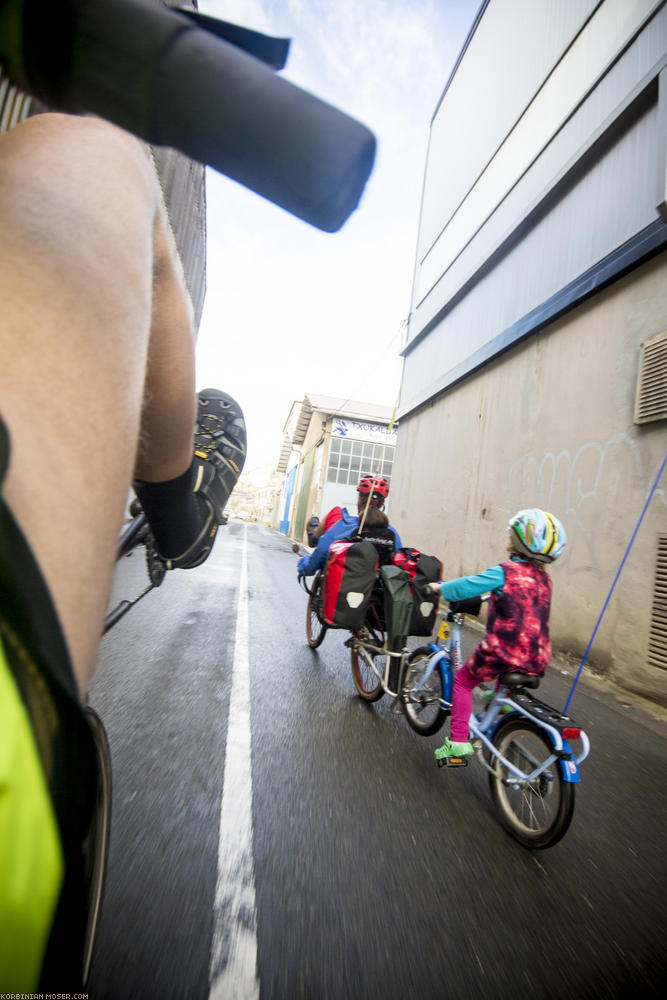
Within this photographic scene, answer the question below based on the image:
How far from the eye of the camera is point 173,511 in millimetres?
1132

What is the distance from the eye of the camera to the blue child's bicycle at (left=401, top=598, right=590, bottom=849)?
2053 millimetres

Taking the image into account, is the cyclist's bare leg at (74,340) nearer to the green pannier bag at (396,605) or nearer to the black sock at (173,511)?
the black sock at (173,511)

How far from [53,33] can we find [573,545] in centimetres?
654

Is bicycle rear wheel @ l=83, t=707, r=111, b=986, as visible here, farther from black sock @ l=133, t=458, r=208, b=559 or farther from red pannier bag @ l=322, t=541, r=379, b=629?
red pannier bag @ l=322, t=541, r=379, b=629

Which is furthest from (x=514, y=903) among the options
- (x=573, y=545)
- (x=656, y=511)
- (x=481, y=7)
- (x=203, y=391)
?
(x=481, y=7)

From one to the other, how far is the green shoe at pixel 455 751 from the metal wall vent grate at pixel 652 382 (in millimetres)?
4254

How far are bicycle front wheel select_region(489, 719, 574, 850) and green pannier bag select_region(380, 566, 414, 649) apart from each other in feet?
3.04

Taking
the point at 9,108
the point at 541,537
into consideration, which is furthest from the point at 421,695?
the point at 9,108

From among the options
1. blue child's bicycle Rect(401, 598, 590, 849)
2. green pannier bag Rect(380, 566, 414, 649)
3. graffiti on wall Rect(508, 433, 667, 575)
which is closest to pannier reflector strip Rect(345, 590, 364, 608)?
green pannier bag Rect(380, 566, 414, 649)

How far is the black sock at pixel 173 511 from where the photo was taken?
105cm

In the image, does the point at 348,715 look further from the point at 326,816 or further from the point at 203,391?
the point at 203,391

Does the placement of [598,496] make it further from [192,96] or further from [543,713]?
[192,96]

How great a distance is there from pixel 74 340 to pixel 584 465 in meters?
6.70

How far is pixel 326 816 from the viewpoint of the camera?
2021 mm
